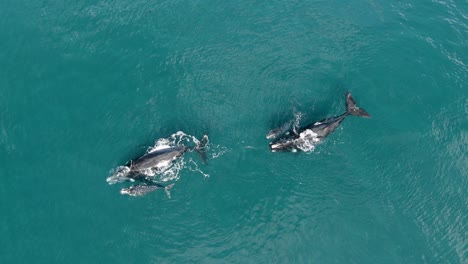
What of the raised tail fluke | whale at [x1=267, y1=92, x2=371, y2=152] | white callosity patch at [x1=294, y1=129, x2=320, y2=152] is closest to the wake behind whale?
whale at [x1=267, y1=92, x2=371, y2=152]

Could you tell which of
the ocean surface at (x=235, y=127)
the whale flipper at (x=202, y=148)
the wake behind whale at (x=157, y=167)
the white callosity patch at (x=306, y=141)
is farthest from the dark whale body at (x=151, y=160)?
the white callosity patch at (x=306, y=141)

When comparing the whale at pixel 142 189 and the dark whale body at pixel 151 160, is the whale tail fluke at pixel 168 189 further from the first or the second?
the dark whale body at pixel 151 160

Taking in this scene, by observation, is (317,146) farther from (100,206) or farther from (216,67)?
(100,206)

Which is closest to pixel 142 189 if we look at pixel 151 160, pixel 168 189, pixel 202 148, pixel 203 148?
pixel 168 189

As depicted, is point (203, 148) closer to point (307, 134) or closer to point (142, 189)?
point (142, 189)

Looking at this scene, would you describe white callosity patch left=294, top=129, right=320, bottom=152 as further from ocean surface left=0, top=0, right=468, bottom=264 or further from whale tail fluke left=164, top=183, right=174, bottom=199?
whale tail fluke left=164, top=183, right=174, bottom=199
